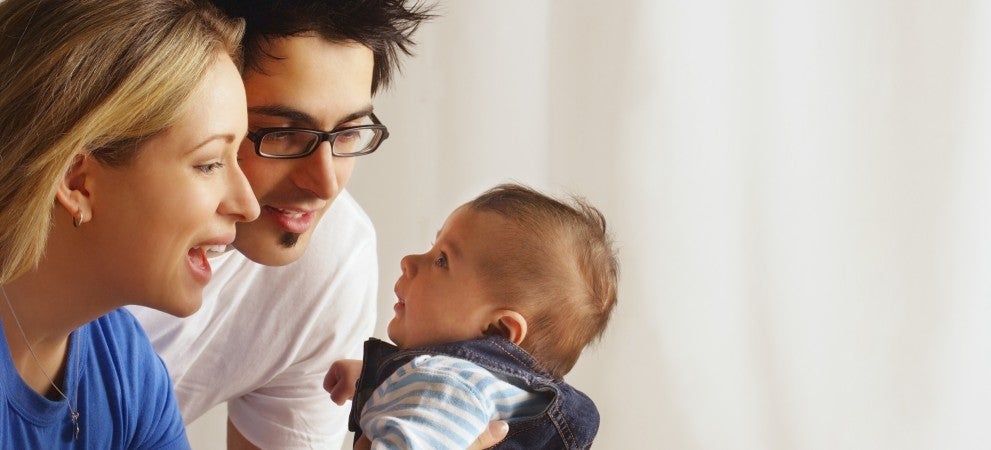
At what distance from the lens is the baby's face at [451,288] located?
1.74m

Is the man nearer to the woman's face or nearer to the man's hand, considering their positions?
the woman's face

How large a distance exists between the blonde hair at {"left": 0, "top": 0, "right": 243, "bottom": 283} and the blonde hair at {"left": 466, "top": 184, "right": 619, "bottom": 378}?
1.78 feet

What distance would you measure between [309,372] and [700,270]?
109 centimetres

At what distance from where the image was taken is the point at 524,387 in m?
1.66

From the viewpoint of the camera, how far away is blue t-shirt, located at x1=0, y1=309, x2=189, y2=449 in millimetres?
1545

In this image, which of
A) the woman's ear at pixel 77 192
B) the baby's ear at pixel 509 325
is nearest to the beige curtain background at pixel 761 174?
the baby's ear at pixel 509 325

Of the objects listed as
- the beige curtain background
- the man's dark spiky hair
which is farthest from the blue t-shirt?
the beige curtain background

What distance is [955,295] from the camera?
9.44 feet

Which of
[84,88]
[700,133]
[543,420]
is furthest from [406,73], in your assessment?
A: [84,88]

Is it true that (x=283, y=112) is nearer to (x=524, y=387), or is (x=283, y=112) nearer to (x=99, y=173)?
(x=99, y=173)

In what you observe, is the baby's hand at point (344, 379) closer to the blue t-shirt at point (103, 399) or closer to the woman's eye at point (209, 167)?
the blue t-shirt at point (103, 399)

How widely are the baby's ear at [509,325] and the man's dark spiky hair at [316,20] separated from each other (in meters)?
0.44

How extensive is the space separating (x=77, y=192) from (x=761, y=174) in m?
1.86

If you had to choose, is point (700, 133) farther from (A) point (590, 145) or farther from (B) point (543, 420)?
(B) point (543, 420)
